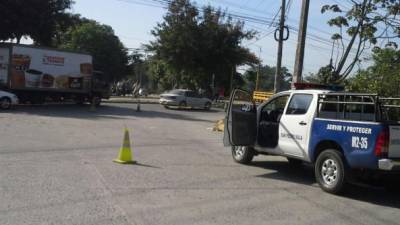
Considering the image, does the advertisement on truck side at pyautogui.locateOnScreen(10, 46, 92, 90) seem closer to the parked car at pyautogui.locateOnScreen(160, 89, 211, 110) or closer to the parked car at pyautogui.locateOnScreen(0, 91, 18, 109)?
the parked car at pyautogui.locateOnScreen(0, 91, 18, 109)

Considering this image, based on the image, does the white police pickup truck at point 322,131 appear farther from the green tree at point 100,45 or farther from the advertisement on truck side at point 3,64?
the green tree at point 100,45

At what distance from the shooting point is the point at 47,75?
34.1 metres

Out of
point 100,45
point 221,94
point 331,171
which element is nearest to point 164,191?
point 331,171

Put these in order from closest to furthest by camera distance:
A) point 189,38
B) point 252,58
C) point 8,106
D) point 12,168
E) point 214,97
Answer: point 12,168 < point 8,106 < point 189,38 < point 214,97 < point 252,58

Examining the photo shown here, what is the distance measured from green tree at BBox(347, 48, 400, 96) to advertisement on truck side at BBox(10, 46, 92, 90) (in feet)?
66.3

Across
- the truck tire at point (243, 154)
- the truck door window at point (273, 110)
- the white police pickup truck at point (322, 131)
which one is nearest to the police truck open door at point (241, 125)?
the white police pickup truck at point (322, 131)

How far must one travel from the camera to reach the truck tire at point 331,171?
954cm

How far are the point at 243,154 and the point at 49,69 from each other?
23898 mm

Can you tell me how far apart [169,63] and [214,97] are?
6543 millimetres

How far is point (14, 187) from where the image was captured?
883 cm

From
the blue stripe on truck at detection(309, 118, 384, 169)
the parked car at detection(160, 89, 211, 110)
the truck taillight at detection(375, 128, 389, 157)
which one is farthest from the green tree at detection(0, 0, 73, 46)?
the truck taillight at detection(375, 128, 389, 157)

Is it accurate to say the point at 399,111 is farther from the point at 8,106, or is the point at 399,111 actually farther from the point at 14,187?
the point at 8,106

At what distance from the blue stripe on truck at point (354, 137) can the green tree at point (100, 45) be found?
235ft

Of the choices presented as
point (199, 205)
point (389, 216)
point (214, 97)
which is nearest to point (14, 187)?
point (199, 205)
